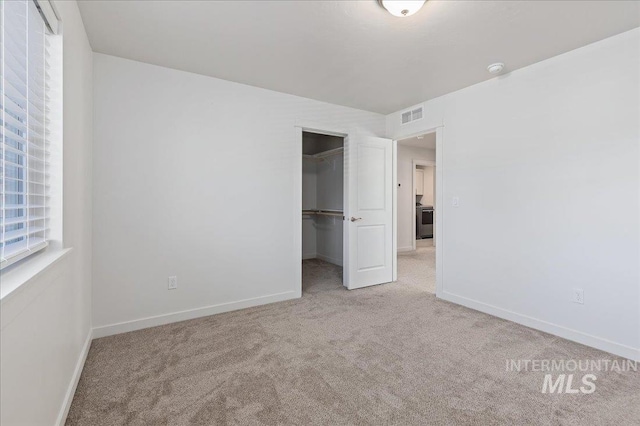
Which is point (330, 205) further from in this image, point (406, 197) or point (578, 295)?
point (578, 295)

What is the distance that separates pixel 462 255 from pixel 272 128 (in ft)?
8.44

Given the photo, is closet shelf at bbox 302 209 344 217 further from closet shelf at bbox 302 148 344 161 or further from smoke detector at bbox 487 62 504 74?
smoke detector at bbox 487 62 504 74

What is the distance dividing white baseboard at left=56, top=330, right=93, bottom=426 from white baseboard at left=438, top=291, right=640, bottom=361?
343 cm

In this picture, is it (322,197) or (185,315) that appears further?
(322,197)

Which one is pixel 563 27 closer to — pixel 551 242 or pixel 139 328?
pixel 551 242

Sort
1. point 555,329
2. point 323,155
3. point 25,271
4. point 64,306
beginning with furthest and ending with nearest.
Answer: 1. point 323,155
2. point 555,329
3. point 64,306
4. point 25,271

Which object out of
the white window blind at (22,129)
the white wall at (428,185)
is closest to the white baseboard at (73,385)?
the white window blind at (22,129)

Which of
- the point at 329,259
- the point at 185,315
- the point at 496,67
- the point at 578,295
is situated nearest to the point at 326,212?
the point at 329,259

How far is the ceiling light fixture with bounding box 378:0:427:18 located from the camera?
183cm

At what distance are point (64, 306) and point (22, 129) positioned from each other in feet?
3.17

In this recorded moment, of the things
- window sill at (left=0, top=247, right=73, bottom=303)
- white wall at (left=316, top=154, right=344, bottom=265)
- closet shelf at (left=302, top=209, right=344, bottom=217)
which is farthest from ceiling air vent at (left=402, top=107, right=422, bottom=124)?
window sill at (left=0, top=247, right=73, bottom=303)

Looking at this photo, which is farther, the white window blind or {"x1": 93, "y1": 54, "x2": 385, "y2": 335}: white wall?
{"x1": 93, "y1": 54, "x2": 385, "y2": 335}: white wall

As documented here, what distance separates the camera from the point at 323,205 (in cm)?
605

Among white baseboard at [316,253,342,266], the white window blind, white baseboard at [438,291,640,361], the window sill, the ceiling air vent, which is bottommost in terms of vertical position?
white baseboard at [438,291,640,361]
